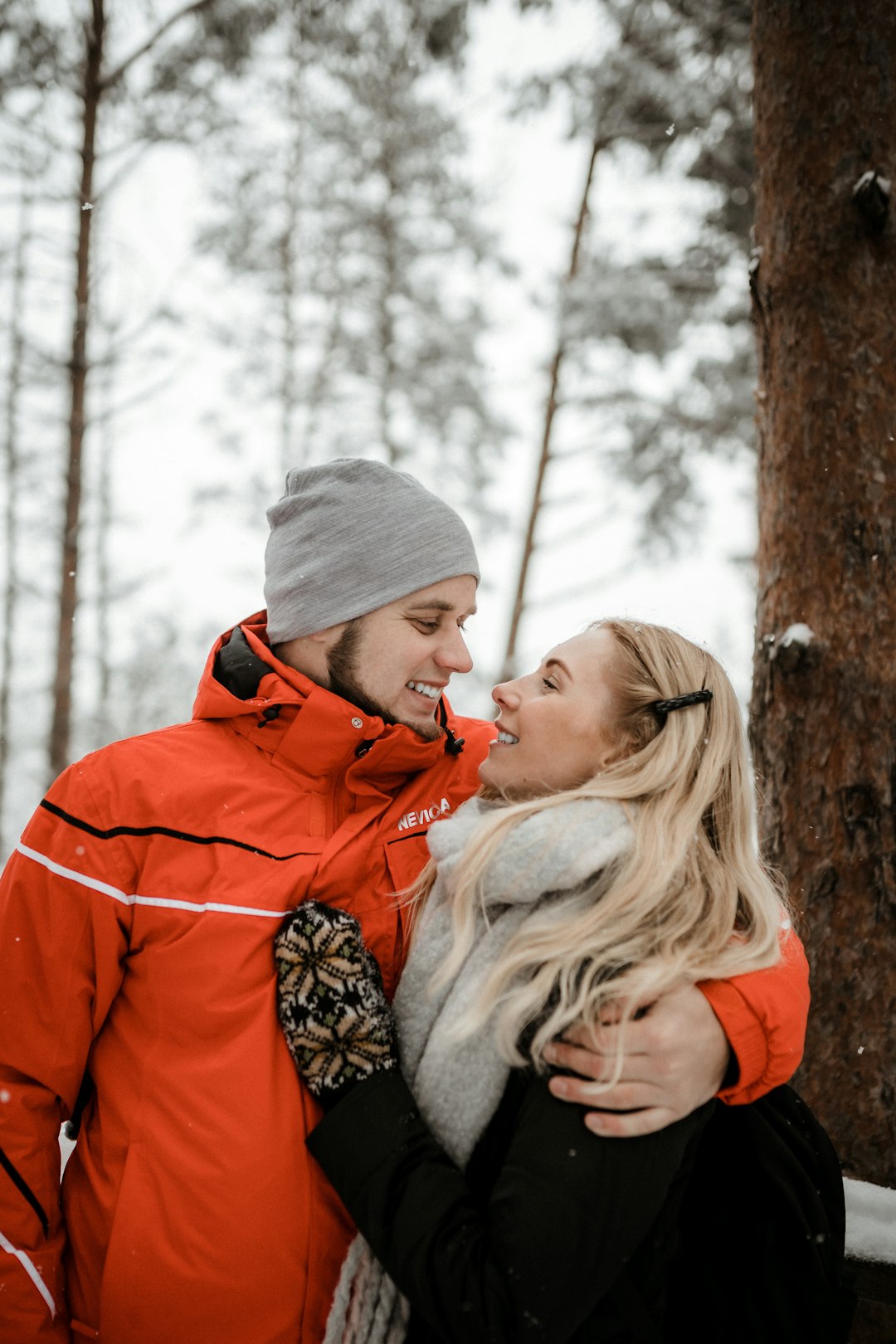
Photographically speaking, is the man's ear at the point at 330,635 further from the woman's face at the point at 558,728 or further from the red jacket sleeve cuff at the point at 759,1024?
the red jacket sleeve cuff at the point at 759,1024

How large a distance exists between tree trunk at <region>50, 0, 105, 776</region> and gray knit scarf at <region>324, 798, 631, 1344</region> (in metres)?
6.99

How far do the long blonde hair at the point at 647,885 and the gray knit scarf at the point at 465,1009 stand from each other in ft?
0.12

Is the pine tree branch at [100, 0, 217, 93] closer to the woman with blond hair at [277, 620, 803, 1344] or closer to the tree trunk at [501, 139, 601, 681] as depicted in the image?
the tree trunk at [501, 139, 601, 681]

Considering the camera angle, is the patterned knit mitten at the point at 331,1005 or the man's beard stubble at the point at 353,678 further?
the man's beard stubble at the point at 353,678

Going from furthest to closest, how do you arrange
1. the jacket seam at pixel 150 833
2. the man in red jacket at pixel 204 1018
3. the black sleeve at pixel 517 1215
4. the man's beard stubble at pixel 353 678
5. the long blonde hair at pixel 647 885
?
1. the man's beard stubble at pixel 353 678
2. the jacket seam at pixel 150 833
3. the man in red jacket at pixel 204 1018
4. the long blonde hair at pixel 647 885
5. the black sleeve at pixel 517 1215

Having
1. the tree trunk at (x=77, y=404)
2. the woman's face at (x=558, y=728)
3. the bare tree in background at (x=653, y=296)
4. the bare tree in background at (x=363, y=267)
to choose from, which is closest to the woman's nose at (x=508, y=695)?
the woman's face at (x=558, y=728)

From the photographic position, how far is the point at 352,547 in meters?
2.49

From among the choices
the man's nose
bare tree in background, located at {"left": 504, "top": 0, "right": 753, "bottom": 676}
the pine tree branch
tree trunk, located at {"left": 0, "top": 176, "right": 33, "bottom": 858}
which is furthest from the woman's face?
tree trunk, located at {"left": 0, "top": 176, "right": 33, "bottom": 858}

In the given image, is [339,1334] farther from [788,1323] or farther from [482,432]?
[482,432]

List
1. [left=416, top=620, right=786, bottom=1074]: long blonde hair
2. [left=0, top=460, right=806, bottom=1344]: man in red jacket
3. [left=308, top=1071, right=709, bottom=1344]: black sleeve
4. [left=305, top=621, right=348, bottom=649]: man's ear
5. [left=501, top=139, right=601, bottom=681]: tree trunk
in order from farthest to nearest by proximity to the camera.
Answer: [left=501, top=139, right=601, bottom=681]: tree trunk, [left=305, top=621, right=348, bottom=649]: man's ear, [left=0, top=460, right=806, bottom=1344]: man in red jacket, [left=416, top=620, right=786, bottom=1074]: long blonde hair, [left=308, top=1071, right=709, bottom=1344]: black sleeve

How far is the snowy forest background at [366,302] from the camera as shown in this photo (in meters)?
7.24

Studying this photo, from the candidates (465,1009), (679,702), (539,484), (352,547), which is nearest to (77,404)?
(539,484)

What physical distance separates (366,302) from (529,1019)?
13402mm

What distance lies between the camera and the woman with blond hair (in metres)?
1.47
